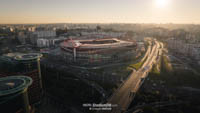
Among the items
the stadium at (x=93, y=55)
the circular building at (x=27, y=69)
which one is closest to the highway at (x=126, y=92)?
the stadium at (x=93, y=55)

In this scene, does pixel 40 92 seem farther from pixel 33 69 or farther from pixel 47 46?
pixel 47 46

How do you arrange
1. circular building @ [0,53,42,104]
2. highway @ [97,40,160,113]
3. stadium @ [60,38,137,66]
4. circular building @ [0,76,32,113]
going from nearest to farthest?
circular building @ [0,76,32,113], highway @ [97,40,160,113], circular building @ [0,53,42,104], stadium @ [60,38,137,66]

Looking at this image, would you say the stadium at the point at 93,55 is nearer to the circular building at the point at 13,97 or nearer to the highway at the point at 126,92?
the highway at the point at 126,92

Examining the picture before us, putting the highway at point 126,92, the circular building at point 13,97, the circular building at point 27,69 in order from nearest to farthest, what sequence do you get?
the circular building at point 13,97, the highway at point 126,92, the circular building at point 27,69

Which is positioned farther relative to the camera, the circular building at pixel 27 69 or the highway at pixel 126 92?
the circular building at pixel 27 69

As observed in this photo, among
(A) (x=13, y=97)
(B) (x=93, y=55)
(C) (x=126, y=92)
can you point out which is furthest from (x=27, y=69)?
(B) (x=93, y=55)

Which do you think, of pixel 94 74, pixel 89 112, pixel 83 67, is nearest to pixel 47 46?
pixel 83 67

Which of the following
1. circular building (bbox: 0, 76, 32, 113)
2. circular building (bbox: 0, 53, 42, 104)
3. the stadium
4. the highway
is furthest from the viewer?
the stadium

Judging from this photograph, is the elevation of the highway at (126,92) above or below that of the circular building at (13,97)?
below

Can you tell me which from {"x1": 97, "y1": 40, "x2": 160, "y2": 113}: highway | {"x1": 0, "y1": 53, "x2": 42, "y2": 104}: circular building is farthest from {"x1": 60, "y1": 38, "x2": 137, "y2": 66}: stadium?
{"x1": 0, "y1": 53, "x2": 42, "y2": 104}: circular building

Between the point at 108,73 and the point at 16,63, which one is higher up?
the point at 16,63

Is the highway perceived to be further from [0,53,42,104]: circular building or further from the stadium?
[0,53,42,104]: circular building
